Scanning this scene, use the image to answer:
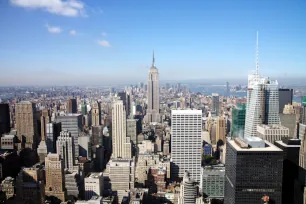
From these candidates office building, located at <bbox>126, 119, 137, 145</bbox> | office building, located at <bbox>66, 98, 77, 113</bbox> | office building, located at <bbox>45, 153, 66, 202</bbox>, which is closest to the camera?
office building, located at <bbox>45, 153, 66, 202</bbox>

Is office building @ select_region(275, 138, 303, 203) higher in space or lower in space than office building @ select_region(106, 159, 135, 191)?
higher

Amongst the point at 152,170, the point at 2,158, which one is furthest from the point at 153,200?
the point at 2,158

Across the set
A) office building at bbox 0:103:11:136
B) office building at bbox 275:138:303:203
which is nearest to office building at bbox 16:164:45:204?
office building at bbox 0:103:11:136

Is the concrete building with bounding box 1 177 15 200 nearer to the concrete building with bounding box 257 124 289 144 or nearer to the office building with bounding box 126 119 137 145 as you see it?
the office building with bounding box 126 119 137 145

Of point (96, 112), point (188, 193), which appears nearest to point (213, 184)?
point (188, 193)

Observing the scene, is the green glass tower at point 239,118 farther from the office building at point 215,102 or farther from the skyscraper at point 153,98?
the skyscraper at point 153,98

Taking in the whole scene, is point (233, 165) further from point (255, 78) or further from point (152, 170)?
point (255, 78)

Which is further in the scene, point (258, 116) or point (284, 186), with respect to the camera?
point (258, 116)
